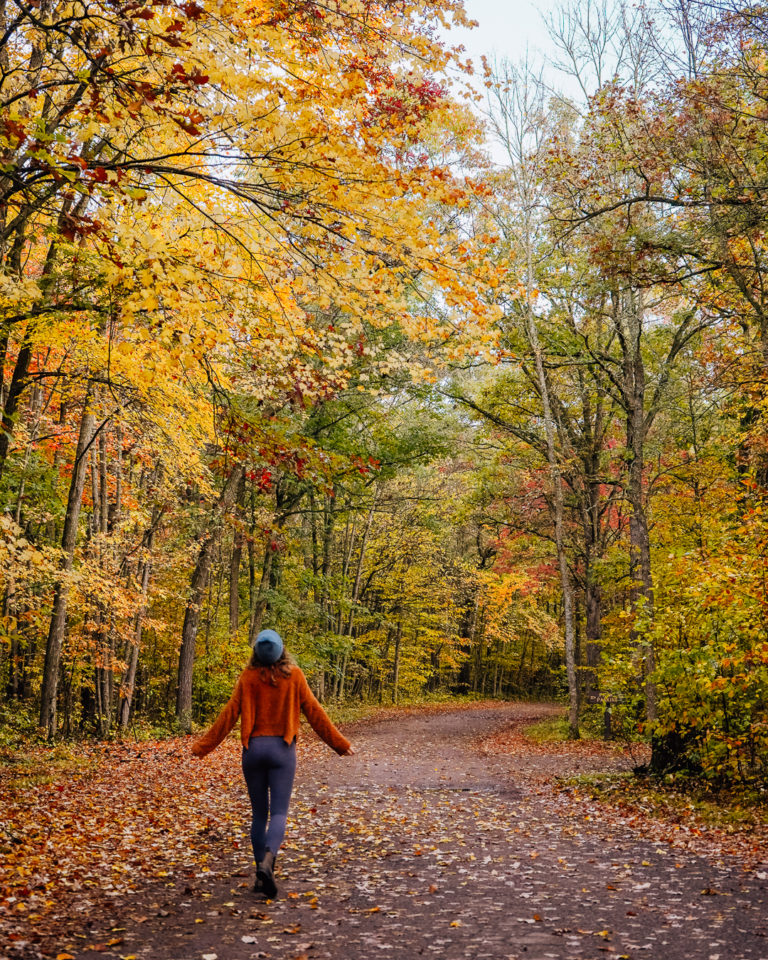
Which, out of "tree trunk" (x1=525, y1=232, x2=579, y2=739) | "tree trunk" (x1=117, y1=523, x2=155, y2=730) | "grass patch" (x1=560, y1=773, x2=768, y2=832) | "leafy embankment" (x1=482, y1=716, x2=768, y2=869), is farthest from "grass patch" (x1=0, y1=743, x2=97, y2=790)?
"tree trunk" (x1=525, y1=232, x2=579, y2=739)

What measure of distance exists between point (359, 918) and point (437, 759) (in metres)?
10.9

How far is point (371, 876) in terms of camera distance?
Result: 608 cm

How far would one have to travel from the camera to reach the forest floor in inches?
173

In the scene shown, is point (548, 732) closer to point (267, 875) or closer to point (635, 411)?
point (635, 411)

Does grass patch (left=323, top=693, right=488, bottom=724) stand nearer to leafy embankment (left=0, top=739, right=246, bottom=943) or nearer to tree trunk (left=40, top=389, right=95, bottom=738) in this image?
tree trunk (left=40, top=389, right=95, bottom=738)

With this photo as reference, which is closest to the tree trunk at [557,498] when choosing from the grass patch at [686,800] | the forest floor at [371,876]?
the forest floor at [371,876]

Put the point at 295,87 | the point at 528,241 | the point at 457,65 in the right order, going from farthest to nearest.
A: the point at 528,241 → the point at 457,65 → the point at 295,87

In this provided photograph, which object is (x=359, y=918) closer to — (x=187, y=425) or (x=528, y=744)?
(x=187, y=425)

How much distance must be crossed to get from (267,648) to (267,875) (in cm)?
162

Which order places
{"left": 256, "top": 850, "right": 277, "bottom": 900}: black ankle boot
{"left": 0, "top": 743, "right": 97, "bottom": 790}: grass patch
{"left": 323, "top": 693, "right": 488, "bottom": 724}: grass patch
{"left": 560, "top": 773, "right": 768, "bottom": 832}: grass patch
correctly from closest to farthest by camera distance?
{"left": 256, "top": 850, "right": 277, "bottom": 900}: black ankle boot, {"left": 560, "top": 773, "right": 768, "bottom": 832}: grass patch, {"left": 0, "top": 743, "right": 97, "bottom": 790}: grass patch, {"left": 323, "top": 693, "right": 488, "bottom": 724}: grass patch

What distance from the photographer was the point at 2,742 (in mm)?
13289

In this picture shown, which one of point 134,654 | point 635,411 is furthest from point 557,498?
point 134,654

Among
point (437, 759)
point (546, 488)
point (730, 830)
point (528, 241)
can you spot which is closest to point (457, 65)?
point (730, 830)

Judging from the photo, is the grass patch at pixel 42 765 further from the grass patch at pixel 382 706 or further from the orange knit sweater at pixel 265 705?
the grass patch at pixel 382 706
